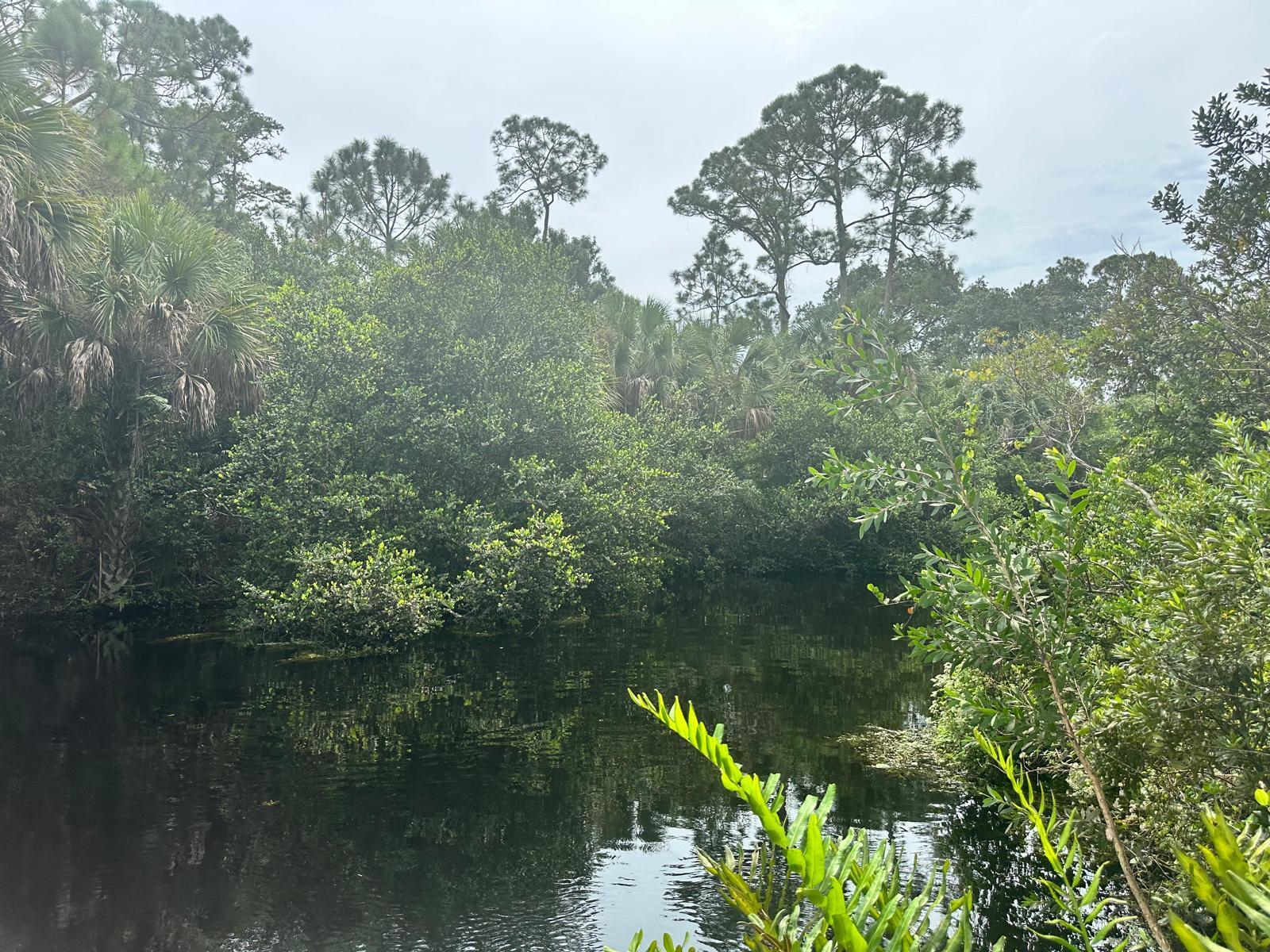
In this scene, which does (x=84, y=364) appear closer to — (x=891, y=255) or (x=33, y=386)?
(x=33, y=386)

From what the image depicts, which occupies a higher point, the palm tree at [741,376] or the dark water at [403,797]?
the palm tree at [741,376]

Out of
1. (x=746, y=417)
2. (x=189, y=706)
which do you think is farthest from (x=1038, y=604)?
(x=746, y=417)

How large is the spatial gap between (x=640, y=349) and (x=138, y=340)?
12.8 meters

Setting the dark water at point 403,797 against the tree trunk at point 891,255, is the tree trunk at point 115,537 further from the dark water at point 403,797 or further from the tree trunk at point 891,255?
the tree trunk at point 891,255

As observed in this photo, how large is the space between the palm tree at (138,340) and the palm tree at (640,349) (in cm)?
1015

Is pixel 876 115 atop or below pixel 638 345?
atop

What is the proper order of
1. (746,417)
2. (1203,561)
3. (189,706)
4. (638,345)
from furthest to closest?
(746,417) → (638,345) → (189,706) → (1203,561)

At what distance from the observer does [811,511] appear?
2461cm

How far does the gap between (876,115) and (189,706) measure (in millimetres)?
29677

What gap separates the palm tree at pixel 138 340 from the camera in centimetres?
1370

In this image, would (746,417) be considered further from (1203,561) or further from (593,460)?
(1203,561)

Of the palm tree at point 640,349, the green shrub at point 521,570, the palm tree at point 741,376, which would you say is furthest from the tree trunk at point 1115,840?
the palm tree at point 741,376

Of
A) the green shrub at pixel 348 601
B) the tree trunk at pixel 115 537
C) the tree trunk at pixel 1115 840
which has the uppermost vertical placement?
the tree trunk at pixel 115 537

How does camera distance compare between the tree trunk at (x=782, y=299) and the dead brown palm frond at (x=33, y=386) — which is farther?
the tree trunk at (x=782, y=299)
